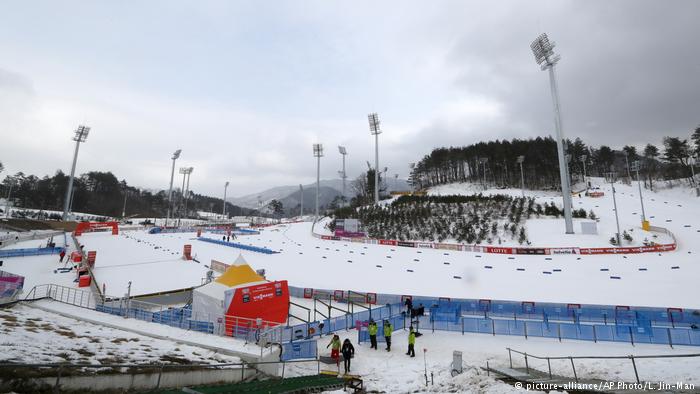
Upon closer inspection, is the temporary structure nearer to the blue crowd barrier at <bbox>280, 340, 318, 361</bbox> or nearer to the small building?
the small building

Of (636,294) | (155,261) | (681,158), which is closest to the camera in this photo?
(636,294)

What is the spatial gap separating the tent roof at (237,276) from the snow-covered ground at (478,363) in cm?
497

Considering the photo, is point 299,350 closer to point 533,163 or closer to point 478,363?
point 478,363

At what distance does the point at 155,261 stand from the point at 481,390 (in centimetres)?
3405

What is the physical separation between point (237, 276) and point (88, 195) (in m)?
151

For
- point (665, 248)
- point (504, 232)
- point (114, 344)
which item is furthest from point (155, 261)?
point (665, 248)

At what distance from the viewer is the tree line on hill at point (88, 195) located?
11569 centimetres

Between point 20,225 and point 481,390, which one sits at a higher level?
point 20,225

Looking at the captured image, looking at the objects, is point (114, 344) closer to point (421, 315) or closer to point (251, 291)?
point (251, 291)

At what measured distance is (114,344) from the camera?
10008 millimetres

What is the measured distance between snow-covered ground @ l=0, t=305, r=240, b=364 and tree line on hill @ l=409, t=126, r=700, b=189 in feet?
288

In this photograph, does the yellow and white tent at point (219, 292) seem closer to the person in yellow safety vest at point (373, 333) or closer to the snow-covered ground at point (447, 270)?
the person in yellow safety vest at point (373, 333)

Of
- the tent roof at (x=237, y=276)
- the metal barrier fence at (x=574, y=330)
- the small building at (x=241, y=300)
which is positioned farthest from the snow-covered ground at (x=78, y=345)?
the metal barrier fence at (x=574, y=330)

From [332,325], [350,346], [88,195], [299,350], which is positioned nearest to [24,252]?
[332,325]
